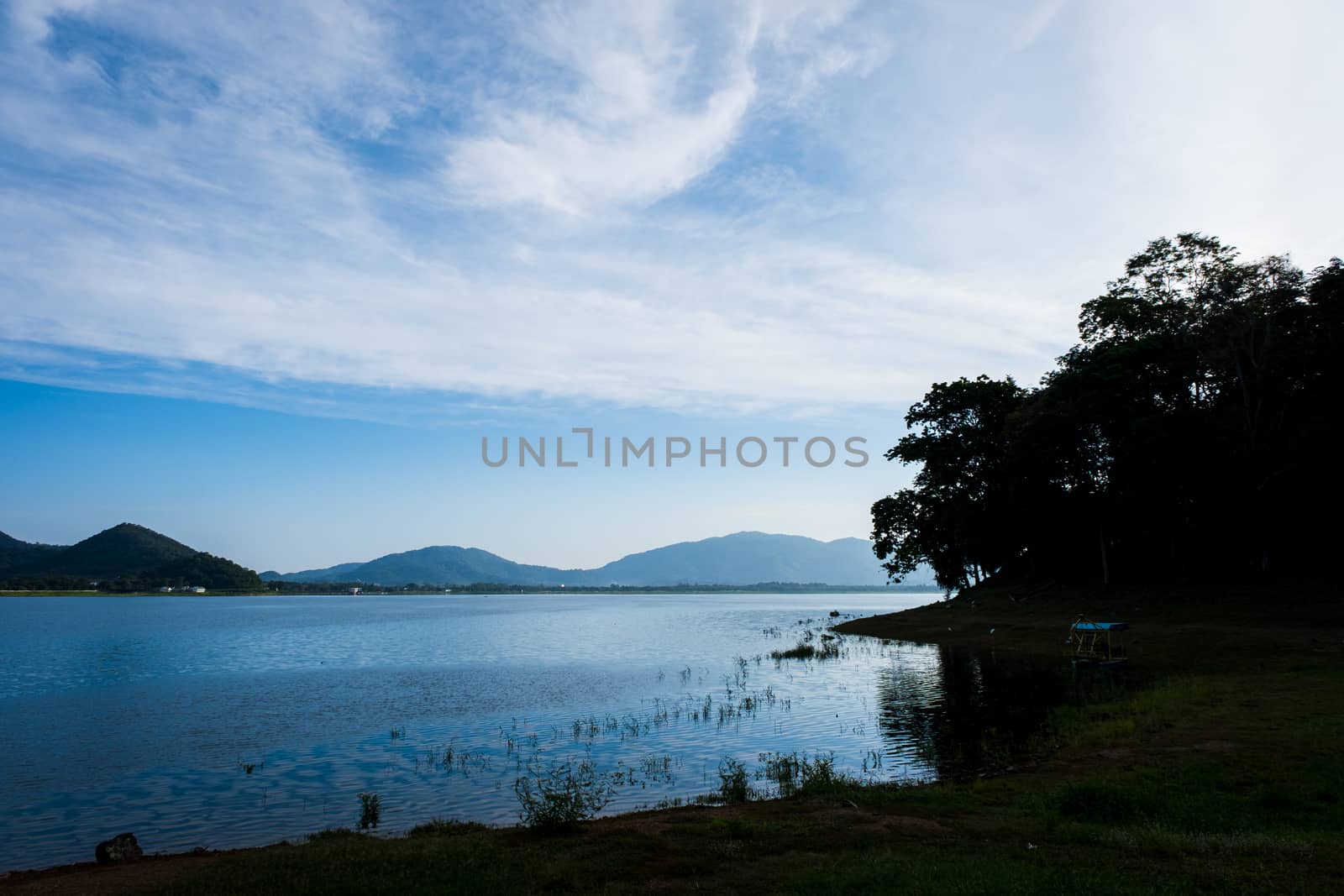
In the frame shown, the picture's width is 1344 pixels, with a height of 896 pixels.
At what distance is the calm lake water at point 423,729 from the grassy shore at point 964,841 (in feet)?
12.3

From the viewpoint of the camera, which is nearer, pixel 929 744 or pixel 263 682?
pixel 929 744

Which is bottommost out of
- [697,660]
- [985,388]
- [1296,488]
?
[697,660]

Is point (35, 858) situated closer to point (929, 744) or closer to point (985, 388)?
point (929, 744)

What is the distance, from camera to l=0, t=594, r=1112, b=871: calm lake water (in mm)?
19641

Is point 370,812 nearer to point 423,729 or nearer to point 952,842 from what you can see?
point 423,729

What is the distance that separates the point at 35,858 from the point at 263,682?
31.1 meters

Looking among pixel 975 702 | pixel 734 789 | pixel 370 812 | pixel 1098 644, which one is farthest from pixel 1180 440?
pixel 370 812

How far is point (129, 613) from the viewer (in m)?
129

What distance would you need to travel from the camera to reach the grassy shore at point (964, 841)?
419 inches

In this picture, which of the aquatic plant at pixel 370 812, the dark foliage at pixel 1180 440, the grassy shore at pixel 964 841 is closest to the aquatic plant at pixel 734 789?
the grassy shore at pixel 964 841

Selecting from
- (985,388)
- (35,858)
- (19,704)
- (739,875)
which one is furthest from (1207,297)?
(19,704)

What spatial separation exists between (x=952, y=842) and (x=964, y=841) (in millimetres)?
205

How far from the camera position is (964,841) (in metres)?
12.6

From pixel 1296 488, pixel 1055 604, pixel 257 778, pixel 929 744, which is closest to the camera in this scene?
pixel 257 778
